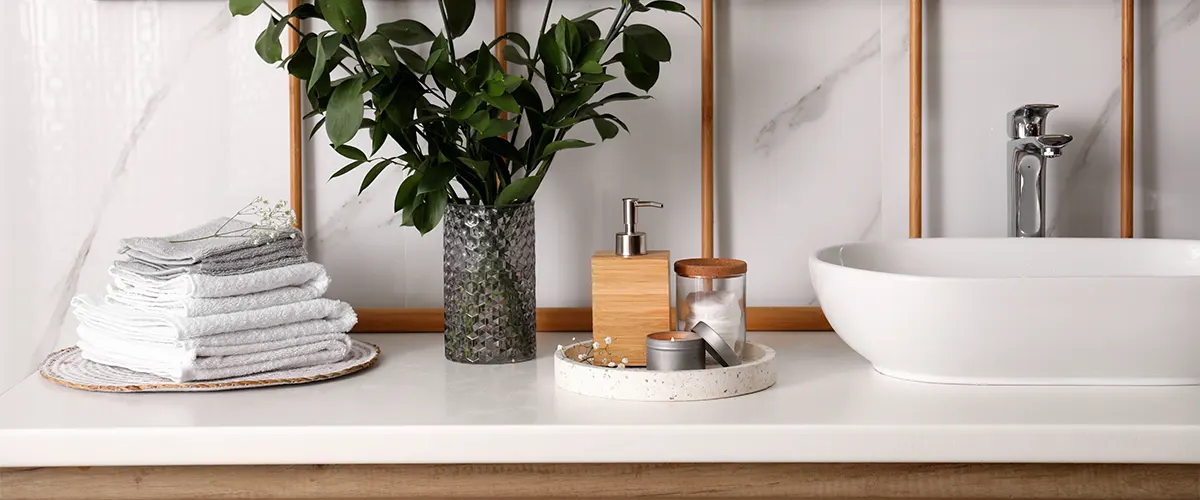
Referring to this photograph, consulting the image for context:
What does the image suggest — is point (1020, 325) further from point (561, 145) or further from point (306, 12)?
point (306, 12)

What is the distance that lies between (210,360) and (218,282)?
0.08 m

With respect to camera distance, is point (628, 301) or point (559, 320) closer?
point (628, 301)

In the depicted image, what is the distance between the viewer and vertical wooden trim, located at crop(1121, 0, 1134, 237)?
4.13 ft

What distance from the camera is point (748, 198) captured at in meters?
1.31

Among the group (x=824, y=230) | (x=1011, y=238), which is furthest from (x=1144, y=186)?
(x=824, y=230)

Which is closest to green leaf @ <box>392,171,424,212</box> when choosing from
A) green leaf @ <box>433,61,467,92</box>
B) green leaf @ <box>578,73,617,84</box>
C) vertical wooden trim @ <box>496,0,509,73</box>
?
green leaf @ <box>433,61,467,92</box>

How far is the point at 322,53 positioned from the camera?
0.93 m

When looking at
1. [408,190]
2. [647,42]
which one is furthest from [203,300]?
[647,42]

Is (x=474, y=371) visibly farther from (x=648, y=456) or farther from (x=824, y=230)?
(x=824, y=230)

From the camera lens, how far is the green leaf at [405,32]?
3.57 ft

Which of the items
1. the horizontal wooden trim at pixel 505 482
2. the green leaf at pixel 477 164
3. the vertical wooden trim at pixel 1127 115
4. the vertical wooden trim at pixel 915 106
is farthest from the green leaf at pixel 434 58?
the vertical wooden trim at pixel 1127 115

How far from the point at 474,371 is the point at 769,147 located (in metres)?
0.51

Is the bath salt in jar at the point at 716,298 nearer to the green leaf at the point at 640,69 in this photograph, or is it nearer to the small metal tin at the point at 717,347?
the small metal tin at the point at 717,347

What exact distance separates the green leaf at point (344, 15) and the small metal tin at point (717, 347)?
462mm
